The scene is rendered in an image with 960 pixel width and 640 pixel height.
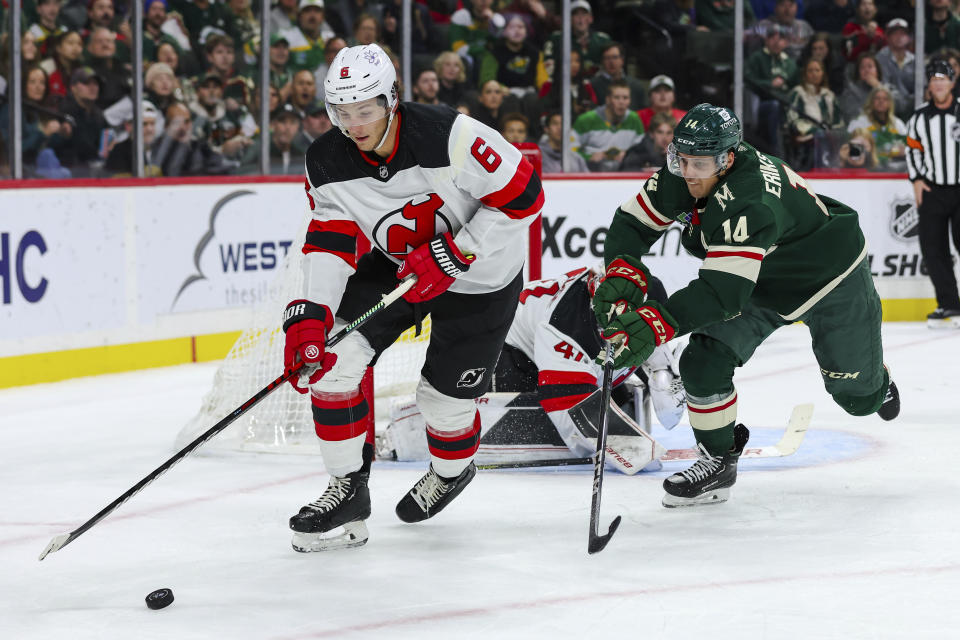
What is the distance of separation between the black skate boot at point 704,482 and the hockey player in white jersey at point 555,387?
324 mm

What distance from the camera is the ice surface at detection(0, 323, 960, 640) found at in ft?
7.72

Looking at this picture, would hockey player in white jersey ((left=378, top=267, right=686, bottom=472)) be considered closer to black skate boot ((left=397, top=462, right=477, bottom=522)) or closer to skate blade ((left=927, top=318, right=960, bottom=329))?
black skate boot ((left=397, top=462, right=477, bottom=522))

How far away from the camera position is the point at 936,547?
2.81m

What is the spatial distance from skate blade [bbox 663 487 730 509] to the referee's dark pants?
414cm

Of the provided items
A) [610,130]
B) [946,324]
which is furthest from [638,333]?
[610,130]

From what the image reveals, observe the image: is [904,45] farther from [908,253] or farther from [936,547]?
[936,547]

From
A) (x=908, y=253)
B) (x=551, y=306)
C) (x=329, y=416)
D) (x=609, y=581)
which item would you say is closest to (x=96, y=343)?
(x=551, y=306)

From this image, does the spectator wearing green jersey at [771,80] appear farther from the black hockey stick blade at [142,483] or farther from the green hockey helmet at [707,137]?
the black hockey stick blade at [142,483]

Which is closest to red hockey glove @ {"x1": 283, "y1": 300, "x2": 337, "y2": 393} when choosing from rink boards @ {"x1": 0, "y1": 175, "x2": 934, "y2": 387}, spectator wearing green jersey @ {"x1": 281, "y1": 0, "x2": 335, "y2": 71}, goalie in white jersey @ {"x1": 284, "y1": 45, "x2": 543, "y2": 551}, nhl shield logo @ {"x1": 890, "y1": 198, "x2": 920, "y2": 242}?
goalie in white jersey @ {"x1": 284, "y1": 45, "x2": 543, "y2": 551}

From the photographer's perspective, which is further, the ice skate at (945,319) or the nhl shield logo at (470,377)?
the ice skate at (945,319)

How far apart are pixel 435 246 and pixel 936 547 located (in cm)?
123

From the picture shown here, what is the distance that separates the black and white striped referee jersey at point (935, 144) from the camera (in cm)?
687

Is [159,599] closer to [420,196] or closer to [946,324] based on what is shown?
[420,196]

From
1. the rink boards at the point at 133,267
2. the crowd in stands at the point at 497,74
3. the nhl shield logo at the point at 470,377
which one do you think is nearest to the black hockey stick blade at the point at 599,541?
the nhl shield logo at the point at 470,377
